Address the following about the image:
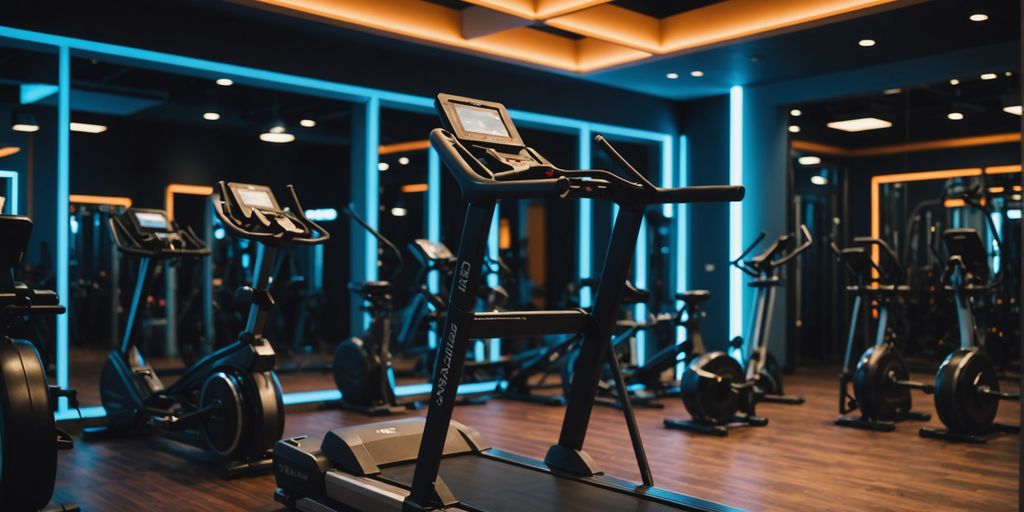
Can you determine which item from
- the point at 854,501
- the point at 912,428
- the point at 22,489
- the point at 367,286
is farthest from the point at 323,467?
the point at 912,428

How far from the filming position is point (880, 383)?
5902mm

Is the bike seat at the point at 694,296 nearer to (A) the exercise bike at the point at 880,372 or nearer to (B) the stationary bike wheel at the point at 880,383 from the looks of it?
(A) the exercise bike at the point at 880,372

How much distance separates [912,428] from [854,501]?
224 centimetres

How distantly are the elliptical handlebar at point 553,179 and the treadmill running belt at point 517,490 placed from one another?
1.11 m

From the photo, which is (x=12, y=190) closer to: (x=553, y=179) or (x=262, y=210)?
(x=262, y=210)

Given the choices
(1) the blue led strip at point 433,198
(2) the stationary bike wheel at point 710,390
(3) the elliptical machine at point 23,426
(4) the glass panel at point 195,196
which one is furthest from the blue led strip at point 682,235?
A: (3) the elliptical machine at point 23,426

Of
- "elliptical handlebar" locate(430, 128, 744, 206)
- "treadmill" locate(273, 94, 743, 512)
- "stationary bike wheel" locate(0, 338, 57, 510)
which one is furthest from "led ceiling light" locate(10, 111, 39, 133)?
"elliptical handlebar" locate(430, 128, 744, 206)

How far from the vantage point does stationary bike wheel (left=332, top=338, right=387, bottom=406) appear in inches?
256

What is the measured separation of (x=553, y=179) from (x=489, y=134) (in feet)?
2.30

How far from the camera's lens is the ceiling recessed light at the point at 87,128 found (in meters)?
6.09

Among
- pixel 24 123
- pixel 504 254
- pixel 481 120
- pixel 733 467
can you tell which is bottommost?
pixel 733 467

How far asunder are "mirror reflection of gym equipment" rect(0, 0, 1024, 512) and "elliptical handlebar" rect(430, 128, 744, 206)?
0.02 m

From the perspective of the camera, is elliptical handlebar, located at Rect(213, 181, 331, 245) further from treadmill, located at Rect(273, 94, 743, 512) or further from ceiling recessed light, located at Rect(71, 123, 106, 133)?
ceiling recessed light, located at Rect(71, 123, 106, 133)

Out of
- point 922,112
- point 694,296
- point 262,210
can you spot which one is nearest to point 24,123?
point 262,210
